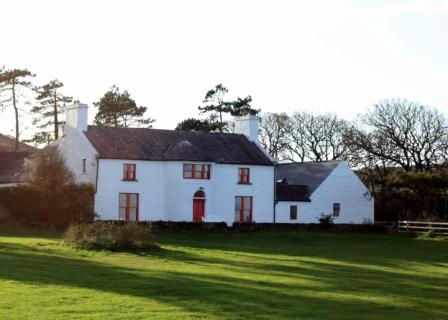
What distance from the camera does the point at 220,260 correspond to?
95.3ft

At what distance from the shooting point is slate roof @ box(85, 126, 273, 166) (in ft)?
204

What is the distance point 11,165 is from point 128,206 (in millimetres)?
19214

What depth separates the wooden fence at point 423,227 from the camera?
179 feet

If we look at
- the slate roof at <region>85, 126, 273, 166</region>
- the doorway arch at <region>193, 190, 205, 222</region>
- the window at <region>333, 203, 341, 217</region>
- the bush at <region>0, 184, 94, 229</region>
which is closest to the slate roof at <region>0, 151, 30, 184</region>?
the slate roof at <region>85, 126, 273, 166</region>

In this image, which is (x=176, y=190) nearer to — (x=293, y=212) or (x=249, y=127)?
(x=249, y=127)

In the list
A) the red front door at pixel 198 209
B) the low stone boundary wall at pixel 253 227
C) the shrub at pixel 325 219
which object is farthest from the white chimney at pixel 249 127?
the low stone boundary wall at pixel 253 227

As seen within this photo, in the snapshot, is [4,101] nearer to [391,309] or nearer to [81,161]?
[81,161]

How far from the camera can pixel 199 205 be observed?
63.3m

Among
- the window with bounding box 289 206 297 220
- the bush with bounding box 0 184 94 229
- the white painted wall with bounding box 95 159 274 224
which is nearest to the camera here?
the bush with bounding box 0 184 94 229

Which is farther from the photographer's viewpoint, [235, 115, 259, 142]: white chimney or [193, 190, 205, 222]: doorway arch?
[235, 115, 259, 142]: white chimney

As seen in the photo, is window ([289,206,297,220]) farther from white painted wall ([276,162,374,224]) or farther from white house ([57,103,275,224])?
white house ([57,103,275,224])

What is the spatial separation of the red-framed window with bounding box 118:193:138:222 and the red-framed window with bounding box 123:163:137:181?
127cm

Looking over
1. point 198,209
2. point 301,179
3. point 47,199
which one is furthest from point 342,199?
point 47,199

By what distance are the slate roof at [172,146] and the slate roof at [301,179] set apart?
3866mm
